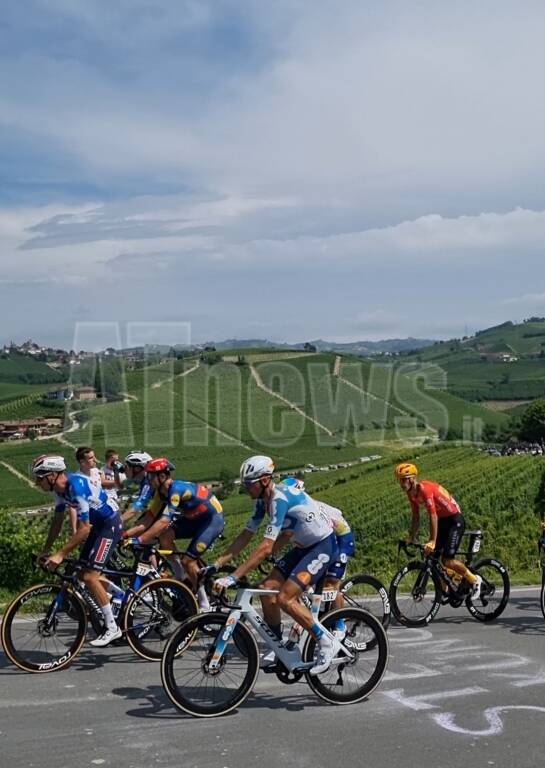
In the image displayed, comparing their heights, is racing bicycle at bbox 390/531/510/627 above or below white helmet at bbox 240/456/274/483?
below

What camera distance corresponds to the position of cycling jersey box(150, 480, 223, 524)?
9.35 m

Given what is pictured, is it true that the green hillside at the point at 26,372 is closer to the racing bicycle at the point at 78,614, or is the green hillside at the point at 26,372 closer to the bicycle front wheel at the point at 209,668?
the racing bicycle at the point at 78,614

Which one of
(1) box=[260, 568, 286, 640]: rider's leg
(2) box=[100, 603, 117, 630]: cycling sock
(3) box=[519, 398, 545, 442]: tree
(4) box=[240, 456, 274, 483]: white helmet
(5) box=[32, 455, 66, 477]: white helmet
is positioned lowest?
(3) box=[519, 398, 545, 442]: tree

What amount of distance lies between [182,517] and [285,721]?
3.39 m

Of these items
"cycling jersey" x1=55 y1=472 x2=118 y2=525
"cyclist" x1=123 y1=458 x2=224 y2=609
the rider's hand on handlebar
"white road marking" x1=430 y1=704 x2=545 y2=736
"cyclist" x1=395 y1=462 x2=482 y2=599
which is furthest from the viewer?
"cyclist" x1=395 y1=462 x2=482 y2=599

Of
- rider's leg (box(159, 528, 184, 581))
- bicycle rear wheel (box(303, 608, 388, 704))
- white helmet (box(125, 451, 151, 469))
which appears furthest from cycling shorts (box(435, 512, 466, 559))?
white helmet (box(125, 451, 151, 469))

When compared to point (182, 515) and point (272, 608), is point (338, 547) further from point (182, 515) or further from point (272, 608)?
point (182, 515)

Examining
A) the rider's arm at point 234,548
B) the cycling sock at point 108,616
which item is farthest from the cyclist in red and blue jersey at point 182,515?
the rider's arm at point 234,548

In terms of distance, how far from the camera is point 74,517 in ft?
28.4

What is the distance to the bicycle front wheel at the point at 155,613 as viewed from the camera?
8602 millimetres

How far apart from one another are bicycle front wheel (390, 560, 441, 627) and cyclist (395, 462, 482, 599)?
0.31m

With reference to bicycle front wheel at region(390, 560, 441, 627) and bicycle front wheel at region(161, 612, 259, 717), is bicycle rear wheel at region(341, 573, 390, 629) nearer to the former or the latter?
bicycle front wheel at region(390, 560, 441, 627)

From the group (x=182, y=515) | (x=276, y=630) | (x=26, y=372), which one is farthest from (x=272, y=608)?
(x=26, y=372)

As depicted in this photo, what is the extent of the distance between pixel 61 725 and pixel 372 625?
276cm
